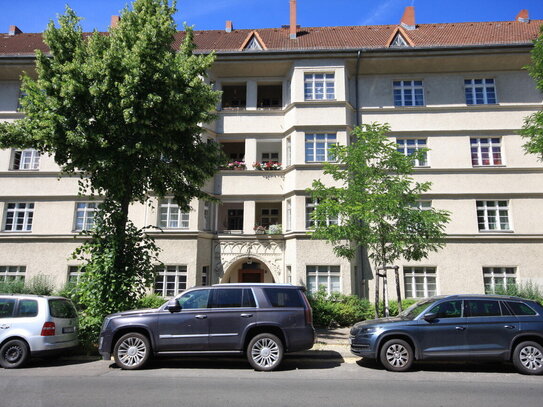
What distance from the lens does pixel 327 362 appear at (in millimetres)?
9656

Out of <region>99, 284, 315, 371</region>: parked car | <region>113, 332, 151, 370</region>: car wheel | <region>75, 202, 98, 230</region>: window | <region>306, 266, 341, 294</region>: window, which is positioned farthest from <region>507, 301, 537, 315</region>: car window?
<region>75, 202, 98, 230</region>: window

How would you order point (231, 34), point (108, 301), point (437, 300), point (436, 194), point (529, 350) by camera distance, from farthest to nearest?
point (231, 34) → point (436, 194) → point (108, 301) → point (437, 300) → point (529, 350)

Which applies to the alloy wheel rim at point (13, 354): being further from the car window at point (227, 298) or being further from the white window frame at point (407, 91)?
the white window frame at point (407, 91)

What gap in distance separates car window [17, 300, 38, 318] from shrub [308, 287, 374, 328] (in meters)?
9.21

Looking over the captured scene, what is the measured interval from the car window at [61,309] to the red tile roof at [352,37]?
1503 cm

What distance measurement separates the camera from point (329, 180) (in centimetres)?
1794

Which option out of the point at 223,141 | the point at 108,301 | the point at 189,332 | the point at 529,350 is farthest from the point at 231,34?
the point at 529,350

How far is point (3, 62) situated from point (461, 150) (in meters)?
23.0

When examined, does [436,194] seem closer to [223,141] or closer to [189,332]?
[223,141]

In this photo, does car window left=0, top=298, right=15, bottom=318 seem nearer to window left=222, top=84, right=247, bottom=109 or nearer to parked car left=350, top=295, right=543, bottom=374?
parked car left=350, top=295, right=543, bottom=374

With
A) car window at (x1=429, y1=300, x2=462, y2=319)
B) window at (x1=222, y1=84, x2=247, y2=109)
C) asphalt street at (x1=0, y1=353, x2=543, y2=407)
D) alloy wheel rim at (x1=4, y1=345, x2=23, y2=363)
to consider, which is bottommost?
asphalt street at (x1=0, y1=353, x2=543, y2=407)

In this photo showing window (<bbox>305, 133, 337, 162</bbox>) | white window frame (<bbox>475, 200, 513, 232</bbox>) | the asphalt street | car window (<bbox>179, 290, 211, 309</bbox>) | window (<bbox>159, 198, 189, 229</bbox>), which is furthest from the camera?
window (<bbox>305, 133, 337, 162</bbox>)

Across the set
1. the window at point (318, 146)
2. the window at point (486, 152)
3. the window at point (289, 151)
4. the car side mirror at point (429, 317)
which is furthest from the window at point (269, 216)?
the car side mirror at point (429, 317)

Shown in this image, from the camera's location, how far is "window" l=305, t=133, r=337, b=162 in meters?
18.5
